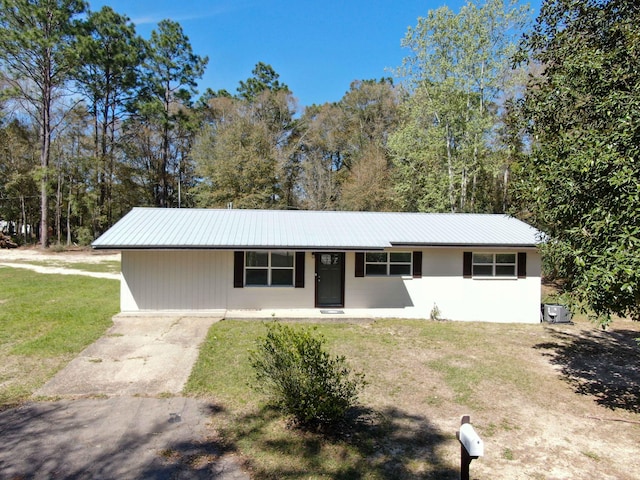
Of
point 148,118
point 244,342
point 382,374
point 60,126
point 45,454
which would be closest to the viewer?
point 45,454

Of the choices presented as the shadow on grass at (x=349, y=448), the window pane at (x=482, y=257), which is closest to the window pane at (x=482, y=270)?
the window pane at (x=482, y=257)

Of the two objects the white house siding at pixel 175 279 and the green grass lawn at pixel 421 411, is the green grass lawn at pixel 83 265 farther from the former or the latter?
the green grass lawn at pixel 421 411

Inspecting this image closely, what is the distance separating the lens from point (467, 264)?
39.0 ft

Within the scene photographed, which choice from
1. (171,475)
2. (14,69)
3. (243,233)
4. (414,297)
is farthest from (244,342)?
(14,69)

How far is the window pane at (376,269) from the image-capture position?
38.3 feet

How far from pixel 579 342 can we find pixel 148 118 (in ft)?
112

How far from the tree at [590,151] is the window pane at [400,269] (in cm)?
527

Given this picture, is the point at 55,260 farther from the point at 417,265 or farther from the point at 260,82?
the point at 260,82

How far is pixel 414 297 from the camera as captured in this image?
461 inches

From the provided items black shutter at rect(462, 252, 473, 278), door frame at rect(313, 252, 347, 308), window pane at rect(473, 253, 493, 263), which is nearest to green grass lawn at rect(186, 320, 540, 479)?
door frame at rect(313, 252, 347, 308)

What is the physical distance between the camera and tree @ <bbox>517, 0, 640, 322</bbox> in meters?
4.75

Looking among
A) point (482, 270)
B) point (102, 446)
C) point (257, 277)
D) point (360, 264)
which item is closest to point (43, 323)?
point (257, 277)

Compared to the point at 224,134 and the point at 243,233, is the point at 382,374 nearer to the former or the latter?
the point at 243,233

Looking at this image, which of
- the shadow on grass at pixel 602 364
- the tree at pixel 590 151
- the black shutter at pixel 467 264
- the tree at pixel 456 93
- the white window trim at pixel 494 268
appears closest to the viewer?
the tree at pixel 590 151
